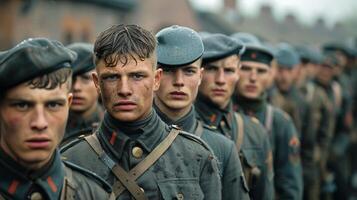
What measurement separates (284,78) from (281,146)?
3.37 metres

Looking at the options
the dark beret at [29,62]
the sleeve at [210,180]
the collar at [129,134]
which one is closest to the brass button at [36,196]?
the dark beret at [29,62]

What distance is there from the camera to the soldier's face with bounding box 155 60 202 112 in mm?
5832

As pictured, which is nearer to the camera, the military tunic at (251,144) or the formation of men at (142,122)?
the formation of men at (142,122)

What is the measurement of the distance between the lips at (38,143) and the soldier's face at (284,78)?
8.10 m

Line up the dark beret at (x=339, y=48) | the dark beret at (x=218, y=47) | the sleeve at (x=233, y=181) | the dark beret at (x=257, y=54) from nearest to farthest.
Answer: the sleeve at (x=233, y=181)
the dark beret at (x=218, y=47)
the dark beret at (x=257, y=54)
the dark beret at (x=339, y=48)

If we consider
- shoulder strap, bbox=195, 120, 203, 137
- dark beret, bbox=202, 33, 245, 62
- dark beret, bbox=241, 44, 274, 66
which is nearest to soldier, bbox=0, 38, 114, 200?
shoulder strap, bbox=195, 120, 203, 137

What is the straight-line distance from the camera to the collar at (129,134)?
4887 millimetres

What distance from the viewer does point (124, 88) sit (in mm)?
4820

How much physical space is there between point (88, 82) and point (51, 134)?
3747 millimetres

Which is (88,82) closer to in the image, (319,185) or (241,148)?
(241,148)

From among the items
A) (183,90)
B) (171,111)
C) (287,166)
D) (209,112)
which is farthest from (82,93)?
(287,166)

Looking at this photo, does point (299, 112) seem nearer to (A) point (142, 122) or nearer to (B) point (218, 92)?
(B) point (218, 92)

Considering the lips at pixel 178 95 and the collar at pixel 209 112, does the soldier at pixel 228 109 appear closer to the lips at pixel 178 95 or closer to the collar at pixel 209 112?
the collar at pixel 209 112

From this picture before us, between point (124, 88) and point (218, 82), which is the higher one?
point (124, 88)
